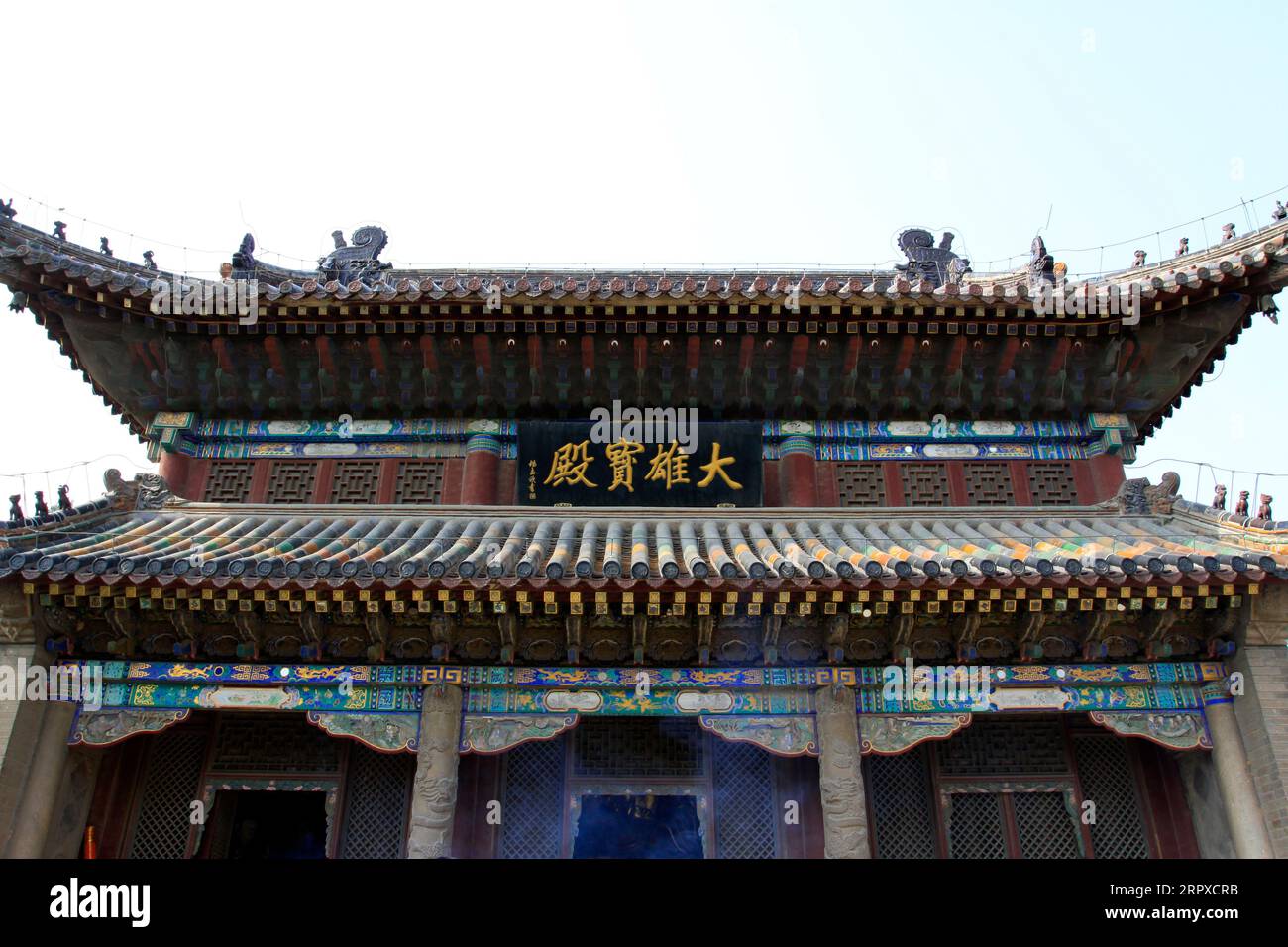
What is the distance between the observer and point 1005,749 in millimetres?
9148

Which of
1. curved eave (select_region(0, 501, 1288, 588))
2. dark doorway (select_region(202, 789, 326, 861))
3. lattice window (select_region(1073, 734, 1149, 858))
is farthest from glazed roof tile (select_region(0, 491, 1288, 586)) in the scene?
dark doorway (select_region(202, 789, 326, 861))

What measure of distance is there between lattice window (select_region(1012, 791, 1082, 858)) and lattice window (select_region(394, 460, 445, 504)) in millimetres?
7153

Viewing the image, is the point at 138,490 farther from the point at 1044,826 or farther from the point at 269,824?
the point at 1044,826

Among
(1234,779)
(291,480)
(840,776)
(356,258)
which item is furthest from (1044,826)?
(356,258)

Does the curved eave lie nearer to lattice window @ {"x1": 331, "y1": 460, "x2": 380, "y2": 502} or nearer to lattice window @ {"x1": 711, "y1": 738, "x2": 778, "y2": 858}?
lattice window @ {"x1": 331, "y1": 460, "x2": 380, "y2": 502}

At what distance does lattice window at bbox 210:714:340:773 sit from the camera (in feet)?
29.6

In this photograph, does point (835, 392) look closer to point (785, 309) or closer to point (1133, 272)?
point (785, 309)

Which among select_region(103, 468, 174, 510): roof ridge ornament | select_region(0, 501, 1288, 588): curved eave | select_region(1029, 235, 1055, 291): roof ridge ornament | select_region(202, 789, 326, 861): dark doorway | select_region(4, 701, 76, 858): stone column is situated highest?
select_region(1029, 235, 1055, 291): roof ridge ornament

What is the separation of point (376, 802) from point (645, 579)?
398 cm

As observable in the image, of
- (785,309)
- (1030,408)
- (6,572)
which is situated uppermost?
(785,309)

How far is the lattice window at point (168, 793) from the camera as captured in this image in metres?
8.77
